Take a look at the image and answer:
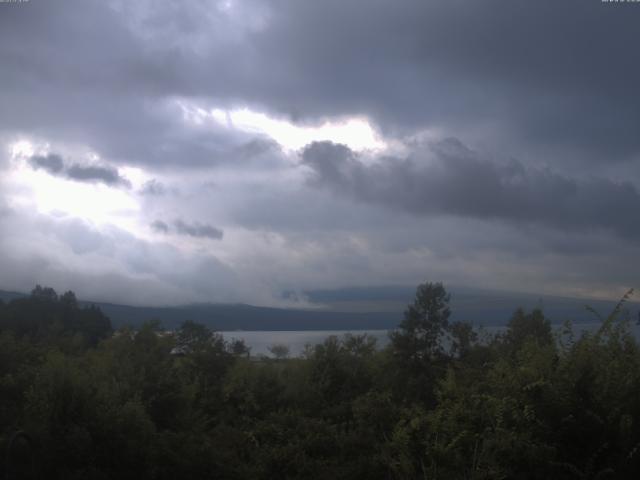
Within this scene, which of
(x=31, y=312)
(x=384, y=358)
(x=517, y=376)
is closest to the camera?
(x=517, y=376)

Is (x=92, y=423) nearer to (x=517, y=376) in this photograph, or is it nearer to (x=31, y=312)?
(x=517, y=376)

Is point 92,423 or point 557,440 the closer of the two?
point 557,440

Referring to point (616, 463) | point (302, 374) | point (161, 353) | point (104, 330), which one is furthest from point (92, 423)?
point (104, 330)

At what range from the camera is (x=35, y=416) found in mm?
10898

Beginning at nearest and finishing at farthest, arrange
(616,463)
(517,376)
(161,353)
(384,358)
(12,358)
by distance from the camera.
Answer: (616,463)
(517,376)
(12,358)
(161,353)
(384,358)

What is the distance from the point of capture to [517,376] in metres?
10.8

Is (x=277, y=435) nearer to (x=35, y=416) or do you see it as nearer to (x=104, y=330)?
(x=35, y=416)

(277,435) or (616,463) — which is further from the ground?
(616,463)

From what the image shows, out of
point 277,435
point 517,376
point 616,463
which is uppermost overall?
point 517,376

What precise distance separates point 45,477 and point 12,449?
0.66 metres

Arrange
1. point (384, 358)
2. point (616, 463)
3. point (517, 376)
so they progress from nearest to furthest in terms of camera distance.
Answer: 1. point (616, 463)
2. point (517, 376)
3. point (384, 358)

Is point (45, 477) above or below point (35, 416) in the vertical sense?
below

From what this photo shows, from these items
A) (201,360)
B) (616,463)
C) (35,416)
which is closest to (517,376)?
(616,463)

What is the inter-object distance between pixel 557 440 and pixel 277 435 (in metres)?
7.46
